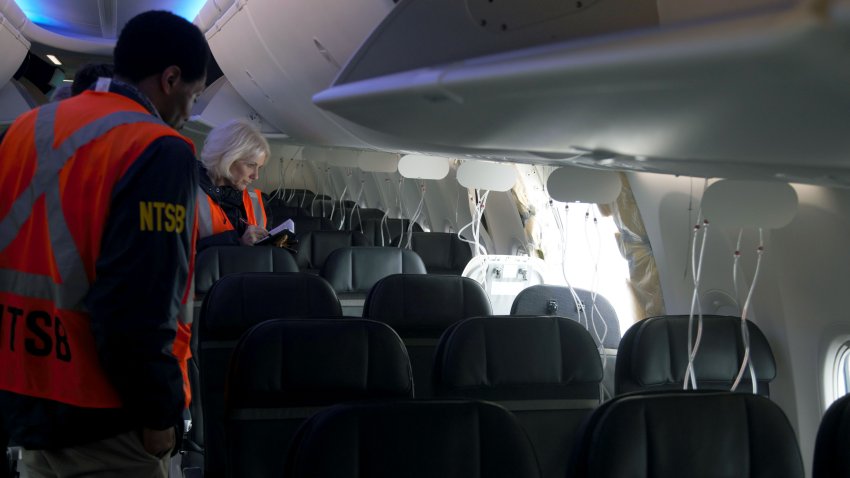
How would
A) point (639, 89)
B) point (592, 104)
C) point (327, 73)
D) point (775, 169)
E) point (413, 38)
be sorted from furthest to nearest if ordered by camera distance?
point (327, 73) < point (413, 38) < point (775, 169) < point (592, 104) < point (639, 89)

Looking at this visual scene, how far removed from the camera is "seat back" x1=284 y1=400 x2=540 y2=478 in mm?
2230

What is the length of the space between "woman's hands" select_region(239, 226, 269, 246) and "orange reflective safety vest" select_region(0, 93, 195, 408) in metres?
3.55

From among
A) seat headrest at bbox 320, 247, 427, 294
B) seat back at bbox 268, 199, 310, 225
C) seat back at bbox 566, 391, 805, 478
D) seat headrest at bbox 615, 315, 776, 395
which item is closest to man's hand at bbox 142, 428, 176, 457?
seat back at bbox 566, 391, 805, 478

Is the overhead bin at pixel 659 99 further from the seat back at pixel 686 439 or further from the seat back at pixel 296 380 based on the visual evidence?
the seat back at pixel 296 380

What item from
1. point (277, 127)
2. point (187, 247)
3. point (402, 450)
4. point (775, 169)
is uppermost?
point (277, 127)

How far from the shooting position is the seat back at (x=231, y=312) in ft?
13.5

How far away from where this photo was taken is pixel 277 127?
11867 mm

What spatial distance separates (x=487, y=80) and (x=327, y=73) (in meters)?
4.97

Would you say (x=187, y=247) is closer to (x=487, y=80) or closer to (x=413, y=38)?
(x=413, y=38)

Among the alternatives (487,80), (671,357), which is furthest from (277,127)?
(487,80)

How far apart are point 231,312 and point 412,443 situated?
2200mm

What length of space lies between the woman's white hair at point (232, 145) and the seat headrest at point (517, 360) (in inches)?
84.6

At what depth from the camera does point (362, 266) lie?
7023 millimetres

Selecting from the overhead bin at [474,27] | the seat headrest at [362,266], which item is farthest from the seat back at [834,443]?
the seat headrest at [362,266]
